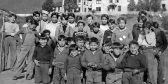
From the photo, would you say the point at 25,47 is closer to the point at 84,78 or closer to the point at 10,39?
the point at 10,39

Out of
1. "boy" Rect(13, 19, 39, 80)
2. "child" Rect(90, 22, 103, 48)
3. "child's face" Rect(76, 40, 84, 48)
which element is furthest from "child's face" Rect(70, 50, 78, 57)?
"boy" Rect(13, 19, 39, 80)

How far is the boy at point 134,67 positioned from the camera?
499cm

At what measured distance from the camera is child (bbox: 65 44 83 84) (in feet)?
17.7

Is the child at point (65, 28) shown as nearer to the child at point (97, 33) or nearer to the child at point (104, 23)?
the child at point (97, 33)

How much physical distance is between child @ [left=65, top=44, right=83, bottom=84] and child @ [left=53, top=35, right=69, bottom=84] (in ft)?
0.81

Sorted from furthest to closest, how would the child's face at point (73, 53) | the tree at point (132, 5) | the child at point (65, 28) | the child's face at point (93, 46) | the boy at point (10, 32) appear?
the tree at point (132, 5) → the boy at point (10, 32) → the child at point (65, 28) → the child's face at point (73, 53) → the child's face at point (93, 46)

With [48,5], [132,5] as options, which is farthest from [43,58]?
[48,5]

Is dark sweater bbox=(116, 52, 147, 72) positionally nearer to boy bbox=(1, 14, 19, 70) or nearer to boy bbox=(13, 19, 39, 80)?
boy bbox=(13, 19, 39, 80)

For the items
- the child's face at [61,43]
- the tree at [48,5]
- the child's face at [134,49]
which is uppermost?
the tree at [48,5]

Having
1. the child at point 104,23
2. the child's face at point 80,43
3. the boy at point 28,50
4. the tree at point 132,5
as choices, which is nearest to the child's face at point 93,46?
the child's face at point 80,43

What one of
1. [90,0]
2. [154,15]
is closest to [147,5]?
[154,15]

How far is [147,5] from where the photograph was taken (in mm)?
46312

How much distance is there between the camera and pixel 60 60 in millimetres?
5793

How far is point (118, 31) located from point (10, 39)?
4061 mm
